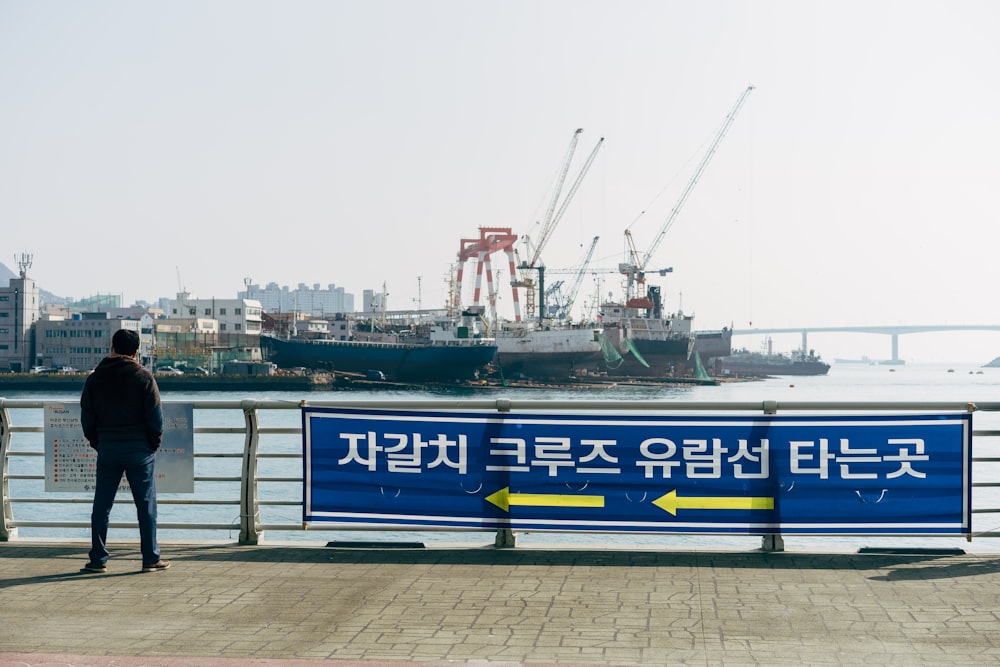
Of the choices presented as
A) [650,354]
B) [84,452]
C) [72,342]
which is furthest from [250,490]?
[72,342]

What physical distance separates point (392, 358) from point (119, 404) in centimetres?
11564

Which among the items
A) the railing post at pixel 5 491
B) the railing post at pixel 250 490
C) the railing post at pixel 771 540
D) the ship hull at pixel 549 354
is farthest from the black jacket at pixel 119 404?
the ship hull at pixel 549 354

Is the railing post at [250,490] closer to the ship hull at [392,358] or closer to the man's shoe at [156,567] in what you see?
the man's shoe at [156,567]

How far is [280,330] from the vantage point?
171m

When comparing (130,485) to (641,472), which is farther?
(641,472)

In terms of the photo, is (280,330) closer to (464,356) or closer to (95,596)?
(464,356)

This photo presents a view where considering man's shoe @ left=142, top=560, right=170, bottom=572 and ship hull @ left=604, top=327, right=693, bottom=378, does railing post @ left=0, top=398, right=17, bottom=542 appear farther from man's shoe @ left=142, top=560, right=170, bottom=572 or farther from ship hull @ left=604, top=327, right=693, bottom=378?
ship hull @ left=604, top=327, right=693, bottom=378

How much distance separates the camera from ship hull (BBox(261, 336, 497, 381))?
121938 mm

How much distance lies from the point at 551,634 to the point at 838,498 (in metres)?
3.33

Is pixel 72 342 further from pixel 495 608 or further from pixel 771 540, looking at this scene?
pixel 495 608

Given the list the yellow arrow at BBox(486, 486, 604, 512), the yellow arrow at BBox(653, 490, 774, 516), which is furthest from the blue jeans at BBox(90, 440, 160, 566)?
the yellow arrow at BBox(653, 490, 774, 516)

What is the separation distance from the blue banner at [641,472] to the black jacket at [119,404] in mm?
1456

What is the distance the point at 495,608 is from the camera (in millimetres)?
6629

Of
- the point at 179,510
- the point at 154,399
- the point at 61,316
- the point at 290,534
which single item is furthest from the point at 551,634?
the point at 61,316
